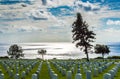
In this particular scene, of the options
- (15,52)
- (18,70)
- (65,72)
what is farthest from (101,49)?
(65,72)

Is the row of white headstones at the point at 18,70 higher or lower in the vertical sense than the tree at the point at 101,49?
higher

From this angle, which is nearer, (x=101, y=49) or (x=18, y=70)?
(x=18, y=70)

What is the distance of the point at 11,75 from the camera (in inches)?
1247

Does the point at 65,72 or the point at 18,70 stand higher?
A: the point at 65,72

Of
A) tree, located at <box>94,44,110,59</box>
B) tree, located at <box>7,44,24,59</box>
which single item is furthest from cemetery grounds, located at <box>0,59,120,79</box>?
tree, located at <box>7,44,24,59</box>

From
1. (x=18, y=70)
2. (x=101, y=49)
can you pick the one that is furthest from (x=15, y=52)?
(x=18, y=70)

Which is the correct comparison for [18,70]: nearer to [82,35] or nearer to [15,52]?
[82,35]

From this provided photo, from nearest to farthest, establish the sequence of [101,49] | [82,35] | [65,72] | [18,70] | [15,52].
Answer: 1. [65,72]
2. [18,70]
3. [82,35]
4. [101,49]
5. [15,52]

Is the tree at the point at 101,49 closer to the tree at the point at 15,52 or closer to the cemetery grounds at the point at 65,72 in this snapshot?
the tree at the point at 15,52

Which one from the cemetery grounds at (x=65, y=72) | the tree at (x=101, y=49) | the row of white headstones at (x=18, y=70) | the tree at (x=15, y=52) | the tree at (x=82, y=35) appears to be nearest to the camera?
the cemetery grounds at (x=65, y=72)

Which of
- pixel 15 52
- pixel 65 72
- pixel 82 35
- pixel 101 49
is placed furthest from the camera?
pixel 15 52

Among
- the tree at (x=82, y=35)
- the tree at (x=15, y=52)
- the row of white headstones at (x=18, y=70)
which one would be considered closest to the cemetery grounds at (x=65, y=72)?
the row of white headstones at (x=18, y=70)

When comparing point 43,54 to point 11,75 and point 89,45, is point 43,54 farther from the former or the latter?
point 11,75

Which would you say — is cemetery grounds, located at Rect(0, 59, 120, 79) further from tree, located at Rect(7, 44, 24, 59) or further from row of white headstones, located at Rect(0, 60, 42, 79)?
tree, located at Rect(7, 44, 24, 59)
